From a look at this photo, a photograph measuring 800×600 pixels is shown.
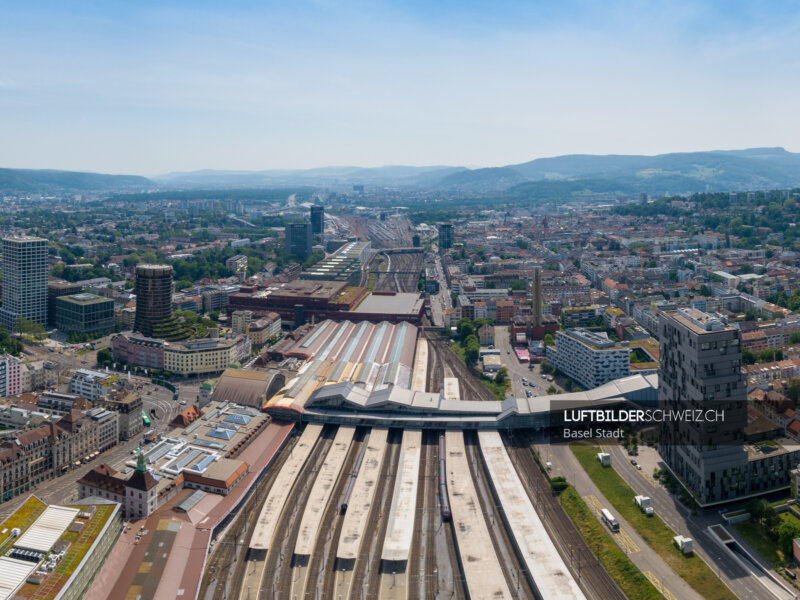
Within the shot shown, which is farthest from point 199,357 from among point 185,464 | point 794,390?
point 794,390

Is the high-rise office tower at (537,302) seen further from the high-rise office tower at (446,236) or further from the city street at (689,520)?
the high-rise office tower at (446,236)

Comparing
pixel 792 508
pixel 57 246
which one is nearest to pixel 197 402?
pixel 792 508

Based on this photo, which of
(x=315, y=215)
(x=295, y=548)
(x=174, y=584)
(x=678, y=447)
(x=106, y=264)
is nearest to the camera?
(x=174, y=584)

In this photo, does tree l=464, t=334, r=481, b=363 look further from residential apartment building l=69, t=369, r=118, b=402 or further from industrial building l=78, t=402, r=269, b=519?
residential apartment building l=69, t=369, r=118, b=402

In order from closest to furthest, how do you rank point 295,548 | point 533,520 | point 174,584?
point 174,584 < point 295,548 < point 533,520

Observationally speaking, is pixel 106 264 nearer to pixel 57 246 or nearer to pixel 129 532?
pixel 57 246

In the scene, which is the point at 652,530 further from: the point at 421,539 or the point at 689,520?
the point at 421,539

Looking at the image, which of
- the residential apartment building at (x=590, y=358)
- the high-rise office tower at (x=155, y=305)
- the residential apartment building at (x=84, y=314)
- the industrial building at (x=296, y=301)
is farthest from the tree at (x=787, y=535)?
the residential apartment building at (x=84, y=314)
